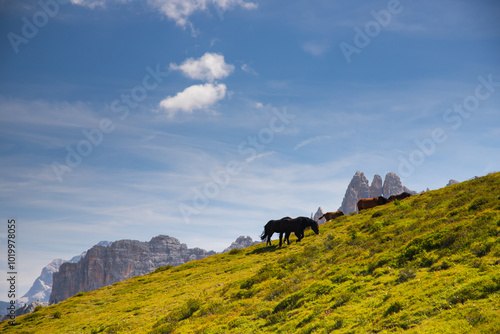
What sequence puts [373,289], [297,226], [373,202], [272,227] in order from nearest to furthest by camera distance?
1. [373,289]
2. [297,226]
3. [272,227]
4. [373,202]

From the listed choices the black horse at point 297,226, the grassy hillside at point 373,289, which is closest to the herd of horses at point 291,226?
the black horse at point 297,226

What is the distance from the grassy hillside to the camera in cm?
1027

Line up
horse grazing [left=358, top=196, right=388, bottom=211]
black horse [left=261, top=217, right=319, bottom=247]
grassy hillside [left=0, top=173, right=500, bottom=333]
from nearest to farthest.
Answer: grassy hillside [left=0, top=173, right=500, bottom=333], black horse [left=261, top=217, right=319, bottom=247], horse grazing [left=358, top=196, right=388, bottom=211]

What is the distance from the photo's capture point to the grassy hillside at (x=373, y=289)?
10.3 meters

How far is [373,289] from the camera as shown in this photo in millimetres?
13469

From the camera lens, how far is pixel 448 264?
515 inches

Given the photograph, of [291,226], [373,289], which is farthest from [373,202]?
[373,289]

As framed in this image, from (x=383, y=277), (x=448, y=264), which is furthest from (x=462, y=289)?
(x=383, y=277)

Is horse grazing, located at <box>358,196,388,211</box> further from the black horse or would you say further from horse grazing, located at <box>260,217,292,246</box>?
horse grazing, located at <box>260,217,292,246</box>

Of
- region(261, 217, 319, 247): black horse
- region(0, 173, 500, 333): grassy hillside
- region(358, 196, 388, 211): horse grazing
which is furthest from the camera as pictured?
region(358, 196, 388, 211): horse grazing

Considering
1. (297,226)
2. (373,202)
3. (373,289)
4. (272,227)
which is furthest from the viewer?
(373,202)

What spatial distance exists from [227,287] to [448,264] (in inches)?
573

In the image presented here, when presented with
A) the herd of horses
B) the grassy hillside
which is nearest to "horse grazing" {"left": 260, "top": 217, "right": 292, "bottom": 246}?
the herd of horses

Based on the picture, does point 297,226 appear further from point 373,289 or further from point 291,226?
point 373,289
